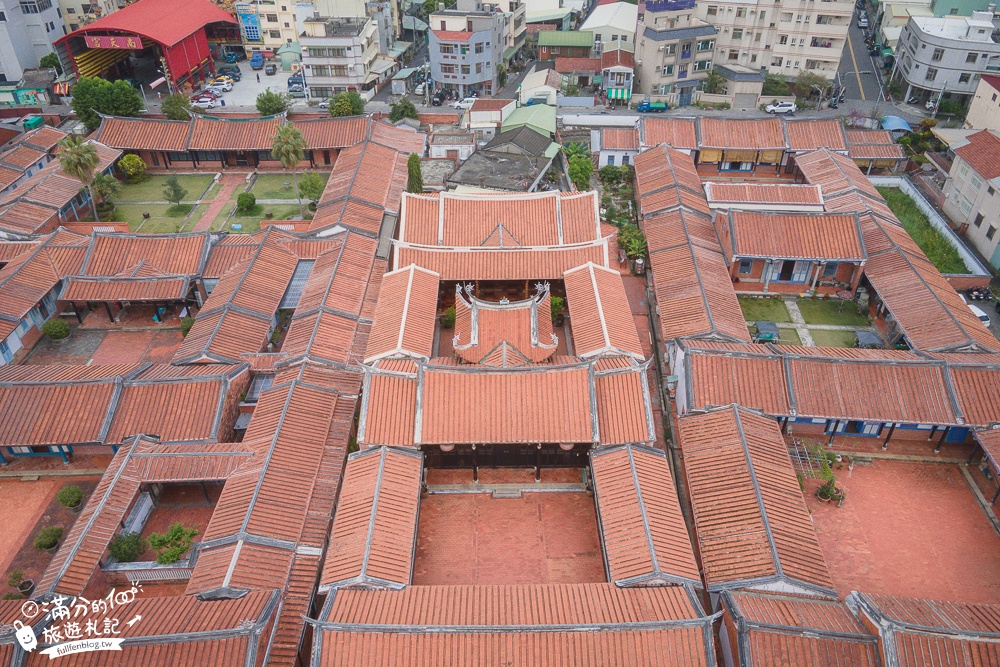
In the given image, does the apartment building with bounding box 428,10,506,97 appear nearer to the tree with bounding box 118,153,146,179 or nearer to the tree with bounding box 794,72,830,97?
the tree with bounding box 118,153,146,179

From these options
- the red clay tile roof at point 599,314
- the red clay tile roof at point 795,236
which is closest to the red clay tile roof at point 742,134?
the red clay tile roof at point 795,236

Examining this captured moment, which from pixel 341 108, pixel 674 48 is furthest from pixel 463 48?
pixel 674 48

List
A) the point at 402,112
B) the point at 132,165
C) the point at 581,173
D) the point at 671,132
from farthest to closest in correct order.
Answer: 1. the point at 402,112
2. the point at 132,165
3. the point at 671,132
4. the point at 581,173

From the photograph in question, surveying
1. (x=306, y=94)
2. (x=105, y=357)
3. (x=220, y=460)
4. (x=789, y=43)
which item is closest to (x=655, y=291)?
(x=220, y=460)

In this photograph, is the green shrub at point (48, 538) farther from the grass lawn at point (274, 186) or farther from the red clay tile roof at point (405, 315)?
the grass lawn at point (274, 186)

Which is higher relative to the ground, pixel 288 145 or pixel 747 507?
pixel 288 145

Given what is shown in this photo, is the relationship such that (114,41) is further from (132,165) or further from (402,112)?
(402,112)

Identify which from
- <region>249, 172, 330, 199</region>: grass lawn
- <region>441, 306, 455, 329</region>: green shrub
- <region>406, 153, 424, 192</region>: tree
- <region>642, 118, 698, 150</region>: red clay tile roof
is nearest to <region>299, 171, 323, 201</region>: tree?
<region>249, 172, 330, 199</region>: grass lawn
